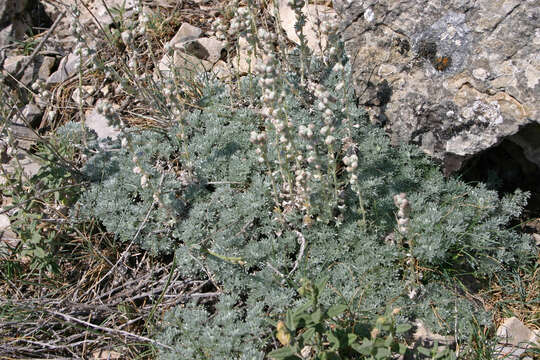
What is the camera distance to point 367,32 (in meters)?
4.60

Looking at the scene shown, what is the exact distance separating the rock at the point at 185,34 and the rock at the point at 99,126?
1.24 m

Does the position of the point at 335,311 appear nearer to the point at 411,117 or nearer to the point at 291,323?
the point at 291,323

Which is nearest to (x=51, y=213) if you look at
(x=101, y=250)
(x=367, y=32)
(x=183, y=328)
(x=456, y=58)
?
(x=101, y=250)

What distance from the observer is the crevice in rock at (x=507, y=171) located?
4.40 m

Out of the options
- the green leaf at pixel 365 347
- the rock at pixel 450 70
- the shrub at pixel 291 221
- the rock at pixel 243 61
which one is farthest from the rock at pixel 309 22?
the green leaf at pixel 365 347

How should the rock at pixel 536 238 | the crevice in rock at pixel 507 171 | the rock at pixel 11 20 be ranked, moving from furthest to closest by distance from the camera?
the rock at pixel 11 20 < the crevice in rock at pixel 507 171 < the rock at pixel 536 238

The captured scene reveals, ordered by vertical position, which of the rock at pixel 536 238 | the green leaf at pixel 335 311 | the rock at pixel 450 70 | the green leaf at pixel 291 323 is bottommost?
the rock at pixel 536 238

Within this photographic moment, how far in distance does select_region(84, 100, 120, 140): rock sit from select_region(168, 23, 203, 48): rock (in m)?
1.24

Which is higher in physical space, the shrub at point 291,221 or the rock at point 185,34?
the rock at point 185,34

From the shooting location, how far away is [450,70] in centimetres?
409

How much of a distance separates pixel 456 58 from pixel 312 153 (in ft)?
5.16

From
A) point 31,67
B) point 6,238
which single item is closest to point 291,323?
point 6,238

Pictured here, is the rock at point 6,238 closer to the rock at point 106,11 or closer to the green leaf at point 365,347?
the rock at point 106,11

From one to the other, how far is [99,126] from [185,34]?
1.50 m
